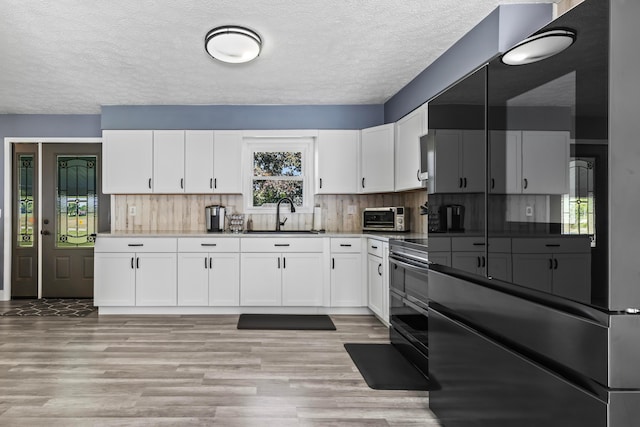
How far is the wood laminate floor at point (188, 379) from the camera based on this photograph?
8.14 ft

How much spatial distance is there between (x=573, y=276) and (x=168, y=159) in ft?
15.8

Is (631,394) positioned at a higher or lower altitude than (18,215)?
lower

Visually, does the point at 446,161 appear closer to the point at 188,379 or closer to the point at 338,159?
the point at 188,379

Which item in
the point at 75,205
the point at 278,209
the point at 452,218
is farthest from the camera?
the point at 75,205

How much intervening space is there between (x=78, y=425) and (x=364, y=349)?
2133mm

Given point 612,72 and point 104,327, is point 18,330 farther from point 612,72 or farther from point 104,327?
point 612,72

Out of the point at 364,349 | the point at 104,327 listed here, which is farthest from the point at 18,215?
the point at 364,349

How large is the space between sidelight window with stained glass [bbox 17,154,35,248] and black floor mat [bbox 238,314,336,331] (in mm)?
3358

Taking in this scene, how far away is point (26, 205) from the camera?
5.97 metres

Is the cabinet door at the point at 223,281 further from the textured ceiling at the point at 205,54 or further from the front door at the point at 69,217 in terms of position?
the front door at the point at 69,217

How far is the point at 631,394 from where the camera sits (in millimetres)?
1166

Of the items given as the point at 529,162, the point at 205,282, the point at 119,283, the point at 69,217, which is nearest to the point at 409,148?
the point at 205,282

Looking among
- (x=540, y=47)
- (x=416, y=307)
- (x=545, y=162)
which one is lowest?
(x=416, y=307)

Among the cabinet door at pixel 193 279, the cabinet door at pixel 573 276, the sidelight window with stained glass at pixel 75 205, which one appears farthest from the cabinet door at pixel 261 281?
→ the cabinet door at pixel 573 276
